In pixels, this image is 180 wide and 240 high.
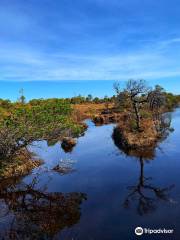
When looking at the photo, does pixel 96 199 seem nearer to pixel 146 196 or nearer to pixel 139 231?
pixel 146 196

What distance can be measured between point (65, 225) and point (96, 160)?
20.1 m

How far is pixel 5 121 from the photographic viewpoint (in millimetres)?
34375

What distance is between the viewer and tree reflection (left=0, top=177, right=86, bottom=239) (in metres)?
22.5

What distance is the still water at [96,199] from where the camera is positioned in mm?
22281

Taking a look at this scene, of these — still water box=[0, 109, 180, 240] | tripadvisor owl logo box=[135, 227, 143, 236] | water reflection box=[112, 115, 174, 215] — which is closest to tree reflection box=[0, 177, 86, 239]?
still water box=[0, 109, 180, 240]

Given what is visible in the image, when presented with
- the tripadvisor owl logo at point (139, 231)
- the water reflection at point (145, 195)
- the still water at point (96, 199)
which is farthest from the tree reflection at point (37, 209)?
the tripadvisor owl logo at point (139, 231)

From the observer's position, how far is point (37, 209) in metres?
26.5

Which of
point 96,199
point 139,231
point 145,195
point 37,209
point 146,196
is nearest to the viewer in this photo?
point 139,231

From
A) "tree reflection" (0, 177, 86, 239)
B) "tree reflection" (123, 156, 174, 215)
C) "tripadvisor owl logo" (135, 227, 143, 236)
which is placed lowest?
"tree reflection" (0, 177, 86, 239)

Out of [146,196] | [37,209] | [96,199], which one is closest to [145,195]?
[146,196]

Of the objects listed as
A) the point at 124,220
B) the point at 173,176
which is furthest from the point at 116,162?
the point at 124,220

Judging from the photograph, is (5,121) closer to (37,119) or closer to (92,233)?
(37,119)

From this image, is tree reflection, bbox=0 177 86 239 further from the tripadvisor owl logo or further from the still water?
the tripadvisor owl logo

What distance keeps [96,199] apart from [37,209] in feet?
15.6
